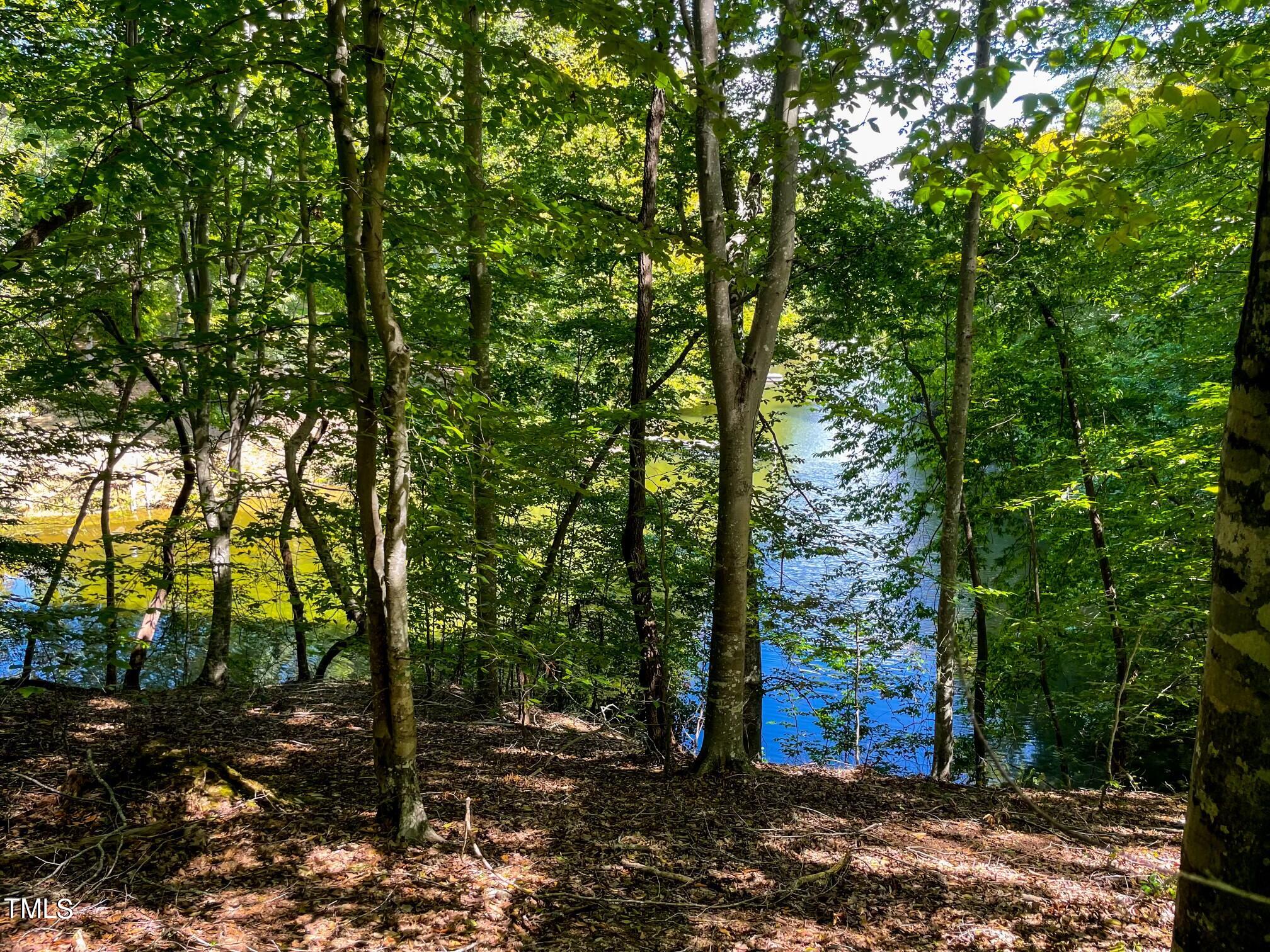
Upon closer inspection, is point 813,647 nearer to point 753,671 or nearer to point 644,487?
point 753,671

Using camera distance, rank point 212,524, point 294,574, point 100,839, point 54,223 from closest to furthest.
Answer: point 100,839 → point 54,223 → point 212,524 → point 294,574

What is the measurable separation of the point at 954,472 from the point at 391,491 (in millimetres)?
6760

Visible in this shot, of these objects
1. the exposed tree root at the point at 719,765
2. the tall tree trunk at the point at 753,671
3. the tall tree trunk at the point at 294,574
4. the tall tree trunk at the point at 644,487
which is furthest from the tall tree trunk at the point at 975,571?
the tall tree trunk at the point at 294,574

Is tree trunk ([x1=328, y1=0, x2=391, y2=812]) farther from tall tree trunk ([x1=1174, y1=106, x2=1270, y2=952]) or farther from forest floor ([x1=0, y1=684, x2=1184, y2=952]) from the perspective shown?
tall tree trunk ([x1=1174, y1=106, x2=1270, y2=952])

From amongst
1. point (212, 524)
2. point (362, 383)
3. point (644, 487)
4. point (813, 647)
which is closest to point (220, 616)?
point (212, 524)

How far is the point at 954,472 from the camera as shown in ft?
25.5

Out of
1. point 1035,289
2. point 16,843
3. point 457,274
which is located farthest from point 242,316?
point 1035,289

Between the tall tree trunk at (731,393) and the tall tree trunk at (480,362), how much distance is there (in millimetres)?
1896

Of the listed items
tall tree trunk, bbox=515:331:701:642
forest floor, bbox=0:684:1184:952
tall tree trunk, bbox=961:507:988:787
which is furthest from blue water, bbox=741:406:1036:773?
forest floor, bbox=0:684:1184:952

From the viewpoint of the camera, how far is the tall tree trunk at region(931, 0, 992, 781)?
7.34 meters

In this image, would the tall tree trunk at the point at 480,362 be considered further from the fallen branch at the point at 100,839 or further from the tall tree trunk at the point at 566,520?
the fallen branch at the point at 100,839

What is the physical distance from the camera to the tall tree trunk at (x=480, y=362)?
3.78 m

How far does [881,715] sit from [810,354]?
780 centimetres

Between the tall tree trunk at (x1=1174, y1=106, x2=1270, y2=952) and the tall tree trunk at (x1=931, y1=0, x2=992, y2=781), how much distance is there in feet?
21.5
